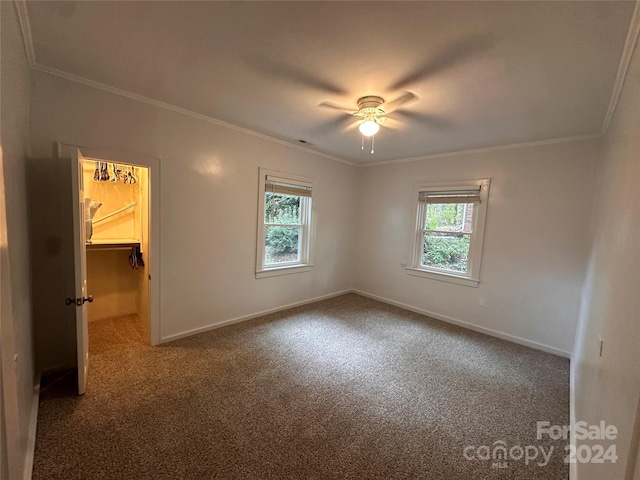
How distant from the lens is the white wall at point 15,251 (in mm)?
1207

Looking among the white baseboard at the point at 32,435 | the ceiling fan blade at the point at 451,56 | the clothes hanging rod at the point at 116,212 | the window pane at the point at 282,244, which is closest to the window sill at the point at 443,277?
the window pane at the point at 282,244

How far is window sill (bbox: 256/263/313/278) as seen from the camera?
391cm

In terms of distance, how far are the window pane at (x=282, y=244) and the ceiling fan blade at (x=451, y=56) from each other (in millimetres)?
2717

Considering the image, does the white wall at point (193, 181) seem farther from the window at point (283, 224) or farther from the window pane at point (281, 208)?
the window pane at point (281, 208)

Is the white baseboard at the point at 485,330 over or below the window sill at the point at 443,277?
below

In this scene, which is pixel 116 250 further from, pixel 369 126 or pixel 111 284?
pixel 369 126

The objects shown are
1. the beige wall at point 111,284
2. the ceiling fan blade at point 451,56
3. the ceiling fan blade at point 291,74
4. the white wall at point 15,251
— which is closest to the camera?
the white wall at point 15,251

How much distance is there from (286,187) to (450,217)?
2.55 meters

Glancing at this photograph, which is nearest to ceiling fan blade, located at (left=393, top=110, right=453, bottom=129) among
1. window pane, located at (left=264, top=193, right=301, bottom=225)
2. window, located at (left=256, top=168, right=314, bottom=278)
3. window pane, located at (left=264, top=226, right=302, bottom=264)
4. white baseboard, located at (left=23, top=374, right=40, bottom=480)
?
window, located at (left=256, top=168, right=314, bottom=278)

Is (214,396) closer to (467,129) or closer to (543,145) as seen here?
(467,129)

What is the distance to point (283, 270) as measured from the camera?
13.6 ft

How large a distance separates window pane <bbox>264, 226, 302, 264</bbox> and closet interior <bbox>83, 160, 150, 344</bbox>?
5.22 feet

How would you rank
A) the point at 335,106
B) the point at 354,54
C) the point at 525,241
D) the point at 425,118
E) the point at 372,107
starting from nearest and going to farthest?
the point at 354,54 < the point at 372,107 < the point at 335,106 < the point at 425,118 < the point at 525,241

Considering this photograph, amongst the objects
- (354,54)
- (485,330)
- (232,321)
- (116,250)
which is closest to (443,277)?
(485,330)
